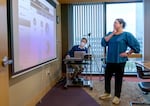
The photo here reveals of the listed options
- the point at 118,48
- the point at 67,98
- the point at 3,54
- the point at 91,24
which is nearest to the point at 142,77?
the point at 118,48

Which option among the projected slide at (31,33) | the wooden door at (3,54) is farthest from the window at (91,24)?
the wooden door at (3,54)

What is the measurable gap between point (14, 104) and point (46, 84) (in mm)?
1755

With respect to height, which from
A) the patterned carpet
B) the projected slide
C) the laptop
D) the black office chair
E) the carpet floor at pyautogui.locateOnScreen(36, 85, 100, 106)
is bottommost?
the carpet floor at pyautogui.locateOnScreen(36, 85, 100, 106)

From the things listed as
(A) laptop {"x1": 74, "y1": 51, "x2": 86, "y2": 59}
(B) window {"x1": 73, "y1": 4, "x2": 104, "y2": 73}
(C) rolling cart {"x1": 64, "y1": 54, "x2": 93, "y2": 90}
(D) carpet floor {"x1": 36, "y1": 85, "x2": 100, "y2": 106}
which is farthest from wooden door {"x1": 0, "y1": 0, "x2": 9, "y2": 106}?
(B) window {"x1": 73, "y1": 4, "x2": 104, "y2": 73}

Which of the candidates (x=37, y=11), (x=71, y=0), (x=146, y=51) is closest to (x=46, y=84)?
(x=37, y=11)

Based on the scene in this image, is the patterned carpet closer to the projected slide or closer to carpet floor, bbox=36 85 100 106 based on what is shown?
carpet floor, bbox=36 85 100 106

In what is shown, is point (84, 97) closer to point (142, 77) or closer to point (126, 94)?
point (126, 94)

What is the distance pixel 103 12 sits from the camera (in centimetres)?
650

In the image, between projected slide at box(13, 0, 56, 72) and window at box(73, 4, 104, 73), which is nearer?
projected slide at box(13, 0, 56, 72)

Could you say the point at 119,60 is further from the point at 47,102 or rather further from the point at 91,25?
the point at 91,25

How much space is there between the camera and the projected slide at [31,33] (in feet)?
8.79

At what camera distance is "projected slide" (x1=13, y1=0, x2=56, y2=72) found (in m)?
2.68

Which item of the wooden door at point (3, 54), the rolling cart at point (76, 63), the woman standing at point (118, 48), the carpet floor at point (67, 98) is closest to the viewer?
the wooden door at point (3, 54)

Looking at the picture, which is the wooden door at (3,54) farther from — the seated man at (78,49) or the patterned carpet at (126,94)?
the seated man at (78,49)
